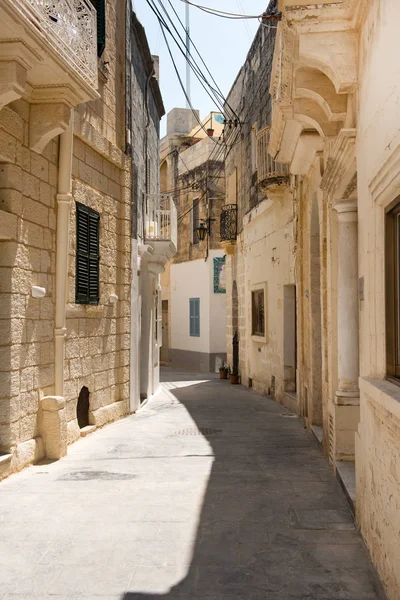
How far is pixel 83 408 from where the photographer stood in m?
9.16

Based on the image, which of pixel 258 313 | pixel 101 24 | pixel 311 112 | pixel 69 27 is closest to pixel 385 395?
pixel 311 112

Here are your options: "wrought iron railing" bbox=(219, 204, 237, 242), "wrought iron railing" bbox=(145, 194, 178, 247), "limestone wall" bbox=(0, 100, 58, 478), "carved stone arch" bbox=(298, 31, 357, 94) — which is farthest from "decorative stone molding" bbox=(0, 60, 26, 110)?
"wrought iron railing" bbox=(219, 204, 237, 242)

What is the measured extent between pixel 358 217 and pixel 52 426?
4497 mm

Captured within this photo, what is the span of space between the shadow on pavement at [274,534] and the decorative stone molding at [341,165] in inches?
118

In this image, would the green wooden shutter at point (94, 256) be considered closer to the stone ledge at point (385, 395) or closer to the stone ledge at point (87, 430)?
the stone ledge at point (87, 430)

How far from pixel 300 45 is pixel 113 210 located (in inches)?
225

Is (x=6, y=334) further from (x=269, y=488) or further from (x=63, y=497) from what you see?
(x=269, y=488)

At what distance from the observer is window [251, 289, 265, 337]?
578 inches

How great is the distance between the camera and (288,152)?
8.34 m

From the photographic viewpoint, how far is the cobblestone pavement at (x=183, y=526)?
12.1ft

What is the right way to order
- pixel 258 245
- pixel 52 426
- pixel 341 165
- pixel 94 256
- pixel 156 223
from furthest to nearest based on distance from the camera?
1. pixel 258 245
2. pixel 156 223
3. pixel 94 256
4. pixel 52 426
5. pixel 341 165

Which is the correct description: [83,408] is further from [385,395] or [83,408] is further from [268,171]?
[385,395]

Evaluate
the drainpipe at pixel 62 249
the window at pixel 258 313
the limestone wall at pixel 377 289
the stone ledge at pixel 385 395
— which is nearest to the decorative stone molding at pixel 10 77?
the drainpipe at pixel 62 249

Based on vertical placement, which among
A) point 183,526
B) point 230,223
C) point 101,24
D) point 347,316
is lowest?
point 183,526
